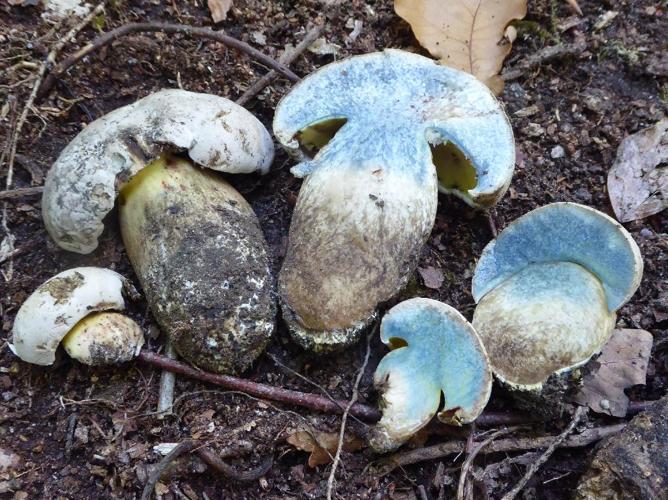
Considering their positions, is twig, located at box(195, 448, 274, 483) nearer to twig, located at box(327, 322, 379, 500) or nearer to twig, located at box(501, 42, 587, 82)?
twig, located at box(327, 322, 379, 500)

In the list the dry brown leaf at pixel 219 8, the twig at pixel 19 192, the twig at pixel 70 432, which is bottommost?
the twig at pixel 70 432

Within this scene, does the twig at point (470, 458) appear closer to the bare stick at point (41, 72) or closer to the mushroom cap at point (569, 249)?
the mushroom cap at point (569, 249)

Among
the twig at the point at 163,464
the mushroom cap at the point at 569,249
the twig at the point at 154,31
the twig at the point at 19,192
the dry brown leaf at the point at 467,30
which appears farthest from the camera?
the dry brown leaf at the point at 467,30

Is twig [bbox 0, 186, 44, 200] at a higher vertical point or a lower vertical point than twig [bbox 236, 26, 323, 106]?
lower

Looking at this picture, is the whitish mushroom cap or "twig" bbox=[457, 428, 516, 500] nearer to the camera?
"twig" bbox=[457, 428, 516, 500]

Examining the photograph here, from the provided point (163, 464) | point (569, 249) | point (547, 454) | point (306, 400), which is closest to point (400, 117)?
point (569, 249)

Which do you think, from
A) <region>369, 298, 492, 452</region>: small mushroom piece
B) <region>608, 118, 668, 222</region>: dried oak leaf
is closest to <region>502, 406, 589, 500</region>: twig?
<region>369, 298, 492, 452</region>: small mushroom piece

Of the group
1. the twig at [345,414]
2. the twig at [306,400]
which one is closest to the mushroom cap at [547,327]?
the twig at [306,400]
